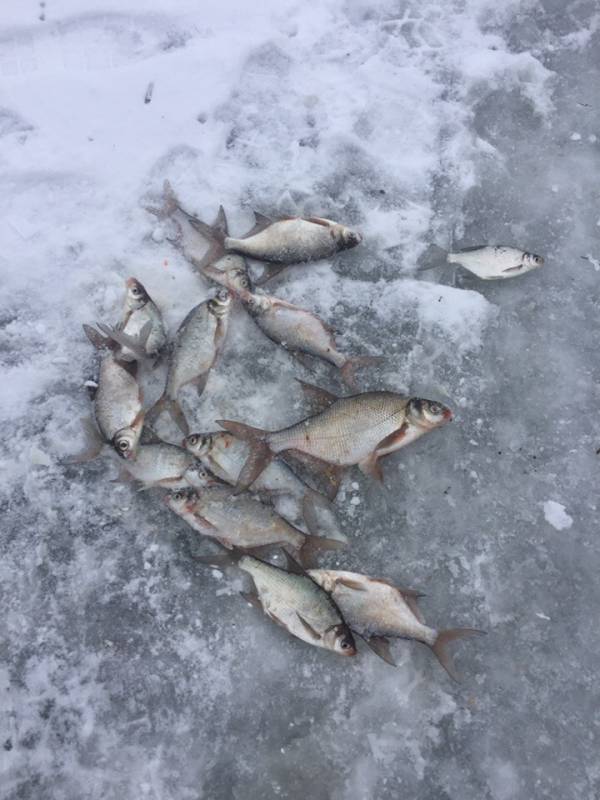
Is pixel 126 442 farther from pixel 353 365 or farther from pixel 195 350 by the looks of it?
pixel 353 365

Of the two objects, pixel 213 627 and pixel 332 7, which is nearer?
pixel 213 627

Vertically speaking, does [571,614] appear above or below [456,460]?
below

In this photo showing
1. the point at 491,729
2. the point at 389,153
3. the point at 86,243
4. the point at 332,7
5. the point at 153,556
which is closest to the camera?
the point at 491,729

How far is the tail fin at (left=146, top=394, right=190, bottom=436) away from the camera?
4000 mm

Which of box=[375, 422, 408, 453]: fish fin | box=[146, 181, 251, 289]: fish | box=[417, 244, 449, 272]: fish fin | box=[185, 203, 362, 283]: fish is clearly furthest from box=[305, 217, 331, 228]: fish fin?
box=[375, 422, 408, 453]: fish fin

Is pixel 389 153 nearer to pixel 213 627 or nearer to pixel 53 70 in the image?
pixel 53 70

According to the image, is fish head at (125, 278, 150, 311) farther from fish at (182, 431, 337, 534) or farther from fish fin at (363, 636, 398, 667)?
fish fin at (363, 636, 398, 667)

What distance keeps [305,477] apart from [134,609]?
1268mm

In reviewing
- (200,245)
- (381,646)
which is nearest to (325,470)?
(381,646)

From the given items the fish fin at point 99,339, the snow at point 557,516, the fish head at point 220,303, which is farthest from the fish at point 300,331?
the snow at point 557,516

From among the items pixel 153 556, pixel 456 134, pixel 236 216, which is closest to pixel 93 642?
pixel 153 556

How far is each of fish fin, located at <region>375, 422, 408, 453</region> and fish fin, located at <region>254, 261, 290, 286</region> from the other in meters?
1.42

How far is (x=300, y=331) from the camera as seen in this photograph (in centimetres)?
417

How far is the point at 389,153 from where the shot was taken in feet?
16.0
